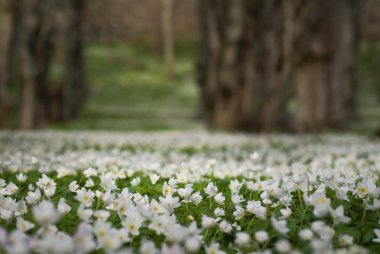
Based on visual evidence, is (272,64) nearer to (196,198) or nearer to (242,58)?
(242,58)

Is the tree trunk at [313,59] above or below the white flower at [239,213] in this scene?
above

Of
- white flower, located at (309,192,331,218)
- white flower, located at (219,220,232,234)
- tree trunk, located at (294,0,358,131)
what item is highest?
tree trunk, located at (294,0,358,131)

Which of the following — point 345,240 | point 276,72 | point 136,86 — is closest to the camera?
point 345,240

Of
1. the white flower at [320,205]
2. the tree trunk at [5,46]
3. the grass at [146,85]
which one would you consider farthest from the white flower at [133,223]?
the grass at [146,85]

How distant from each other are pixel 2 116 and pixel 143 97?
27376 mm

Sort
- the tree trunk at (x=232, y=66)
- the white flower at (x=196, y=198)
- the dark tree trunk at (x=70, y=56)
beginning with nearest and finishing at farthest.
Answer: the white flower at (x=196, y=198), the tree trunk at (x=232, y=66), the dark tree trunk at (x=70, y=56)

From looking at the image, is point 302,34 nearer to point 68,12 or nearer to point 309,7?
point 309,7

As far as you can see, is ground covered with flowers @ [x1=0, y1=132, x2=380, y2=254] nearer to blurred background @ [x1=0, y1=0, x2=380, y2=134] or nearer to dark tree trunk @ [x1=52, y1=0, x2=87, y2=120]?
blurred background @ [x1=0, y1=0, x2=380, y2=134]

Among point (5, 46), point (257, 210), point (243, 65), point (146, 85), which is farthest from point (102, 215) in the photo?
point (146, 85)

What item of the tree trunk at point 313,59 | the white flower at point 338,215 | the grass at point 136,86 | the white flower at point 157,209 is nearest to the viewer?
the white flower at point 338,215

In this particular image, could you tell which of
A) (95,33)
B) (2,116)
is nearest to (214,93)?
(2,116)

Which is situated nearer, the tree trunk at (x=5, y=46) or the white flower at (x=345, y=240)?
the white flower at (x=345, y=240)

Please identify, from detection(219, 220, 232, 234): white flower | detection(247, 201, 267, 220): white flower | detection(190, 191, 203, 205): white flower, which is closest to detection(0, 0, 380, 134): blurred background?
detection(190, 191, 203, 205): white flower

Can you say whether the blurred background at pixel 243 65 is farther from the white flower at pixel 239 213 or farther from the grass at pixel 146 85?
the white flower at pixel 239 213
